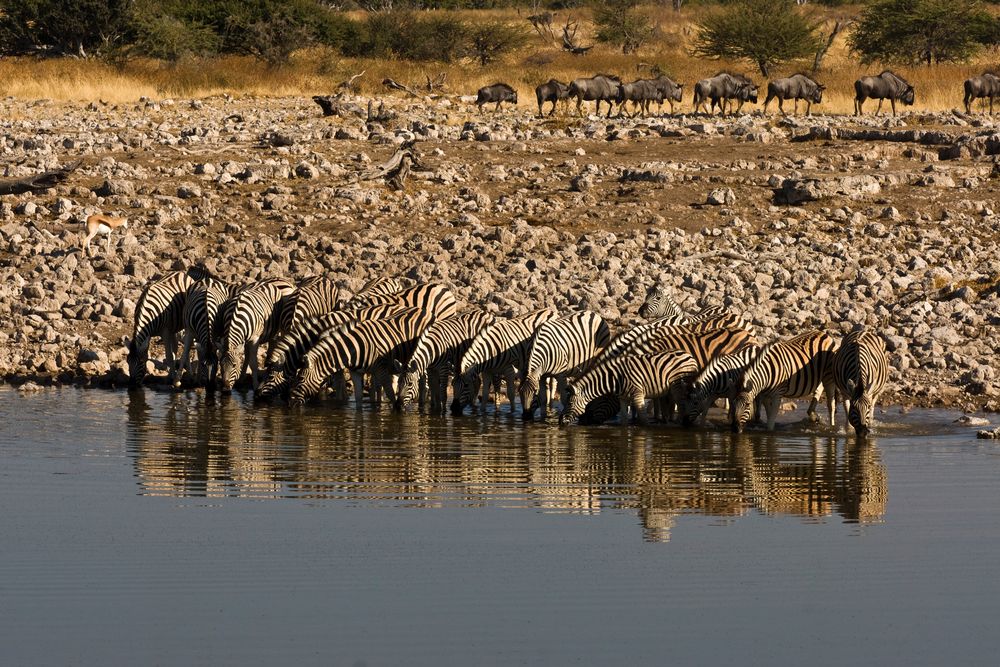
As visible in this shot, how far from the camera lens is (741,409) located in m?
13.3

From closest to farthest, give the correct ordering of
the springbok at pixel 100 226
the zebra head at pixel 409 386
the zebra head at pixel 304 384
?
the zebra head at pixel 409 386, the zebra head at pixel 304 384, the springbok at pixel 100 226

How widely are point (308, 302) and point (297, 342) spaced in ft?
3.17

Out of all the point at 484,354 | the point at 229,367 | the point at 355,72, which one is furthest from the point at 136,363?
the point at 355,72

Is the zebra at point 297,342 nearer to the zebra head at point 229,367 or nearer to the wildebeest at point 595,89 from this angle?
the zebra head at point 229,367

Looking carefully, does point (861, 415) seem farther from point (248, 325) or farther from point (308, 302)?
point (248, 325)

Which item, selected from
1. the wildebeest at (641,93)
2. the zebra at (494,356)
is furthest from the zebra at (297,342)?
the wildebeest at (641,93)

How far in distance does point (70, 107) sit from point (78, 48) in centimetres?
1349

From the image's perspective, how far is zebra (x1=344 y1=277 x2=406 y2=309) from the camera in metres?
16.2

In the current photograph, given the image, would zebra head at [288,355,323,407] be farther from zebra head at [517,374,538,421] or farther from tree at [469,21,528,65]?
tree at [469,21,528,65]

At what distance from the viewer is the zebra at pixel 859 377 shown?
1309 centimetres

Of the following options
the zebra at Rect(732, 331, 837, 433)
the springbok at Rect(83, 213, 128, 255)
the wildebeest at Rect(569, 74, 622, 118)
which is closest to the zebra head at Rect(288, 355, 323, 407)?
the zebra at Rect(732, 331, 837, 433)

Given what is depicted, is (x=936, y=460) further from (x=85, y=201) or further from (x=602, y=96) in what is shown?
(x=602, y=96)

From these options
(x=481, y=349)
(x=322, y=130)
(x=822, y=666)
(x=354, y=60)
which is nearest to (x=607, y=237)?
(x=481, y=349)

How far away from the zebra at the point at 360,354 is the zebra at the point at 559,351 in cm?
132
